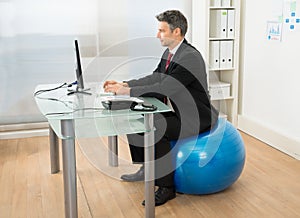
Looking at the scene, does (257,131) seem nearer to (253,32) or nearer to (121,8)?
(253,32)

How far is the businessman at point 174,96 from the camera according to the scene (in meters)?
2.72

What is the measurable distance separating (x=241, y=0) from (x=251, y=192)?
2197mm

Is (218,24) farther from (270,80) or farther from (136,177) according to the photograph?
(136,177)

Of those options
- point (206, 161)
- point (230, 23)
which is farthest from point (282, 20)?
point (206, 161)

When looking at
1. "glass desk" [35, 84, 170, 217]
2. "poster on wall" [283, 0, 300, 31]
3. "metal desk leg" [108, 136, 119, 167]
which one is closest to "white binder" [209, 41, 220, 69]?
"poster on wall" [283, 0, 300, 31]

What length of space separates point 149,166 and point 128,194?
52cm

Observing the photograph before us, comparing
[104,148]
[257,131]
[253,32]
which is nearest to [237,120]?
[257,131]

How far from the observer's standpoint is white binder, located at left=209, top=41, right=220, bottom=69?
4.29 m

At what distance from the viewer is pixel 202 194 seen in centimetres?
286

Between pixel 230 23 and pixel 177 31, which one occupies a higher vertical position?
pixel 230 23

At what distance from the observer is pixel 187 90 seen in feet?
9.18

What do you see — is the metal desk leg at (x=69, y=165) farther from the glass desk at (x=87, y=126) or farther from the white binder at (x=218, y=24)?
the white binder at (x=218, y=24)

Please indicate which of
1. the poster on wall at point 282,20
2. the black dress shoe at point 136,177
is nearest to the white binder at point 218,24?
the poster on wall at point 282,20

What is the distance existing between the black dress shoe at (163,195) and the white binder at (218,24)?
6.81 feet
